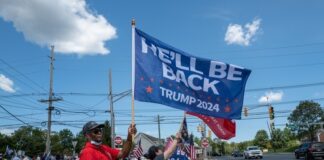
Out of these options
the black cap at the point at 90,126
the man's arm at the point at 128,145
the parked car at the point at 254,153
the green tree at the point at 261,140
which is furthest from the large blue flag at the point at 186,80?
the green tree at the point at 261,140

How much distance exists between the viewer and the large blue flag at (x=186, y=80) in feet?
26.4

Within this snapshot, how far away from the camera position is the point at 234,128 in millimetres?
9969

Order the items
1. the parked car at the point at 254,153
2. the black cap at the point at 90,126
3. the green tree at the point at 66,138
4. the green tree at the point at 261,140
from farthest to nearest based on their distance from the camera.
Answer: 1. the green tree at the point at 66,138
2. the green tree at the point at 261,140
3. the parked car at the point at 254,153
4. the black cap at the point at 90,126

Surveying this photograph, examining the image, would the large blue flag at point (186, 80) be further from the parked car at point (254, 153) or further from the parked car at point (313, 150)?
the parked car at point (254, 153)

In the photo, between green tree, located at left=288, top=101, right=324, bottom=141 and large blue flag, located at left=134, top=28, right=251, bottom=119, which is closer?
large blue flag, located at left=134, top=28, right=251, bottom=119

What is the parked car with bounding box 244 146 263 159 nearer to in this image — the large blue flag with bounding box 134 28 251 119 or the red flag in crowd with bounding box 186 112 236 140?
the red flag in crowd with bounding box 186 112 236 140

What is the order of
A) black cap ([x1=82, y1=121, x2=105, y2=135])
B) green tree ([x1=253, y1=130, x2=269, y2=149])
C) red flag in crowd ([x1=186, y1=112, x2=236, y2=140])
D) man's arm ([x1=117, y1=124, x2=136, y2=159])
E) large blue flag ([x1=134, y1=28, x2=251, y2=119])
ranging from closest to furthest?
1. black cap ([x1=82, y1=121, x2=105, y2=135])
2. man's arm ([x1=117, y1=124, x2=136, y2=159])
3. large blue flag ([x1=134, y1=28, x2=251, y2=119])
4. red flag in crowd ([x1=186, y1=112, x2=236, y2=140])
5. green tree ([x1=253, y1=130, x2=269, y2=149])

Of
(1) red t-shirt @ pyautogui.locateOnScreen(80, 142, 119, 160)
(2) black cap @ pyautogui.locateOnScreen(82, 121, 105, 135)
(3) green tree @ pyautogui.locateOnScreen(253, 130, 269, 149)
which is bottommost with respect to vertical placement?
(1) red t-shirt @ pyautogui.locateOnScreen(80, 142, 119, 160)

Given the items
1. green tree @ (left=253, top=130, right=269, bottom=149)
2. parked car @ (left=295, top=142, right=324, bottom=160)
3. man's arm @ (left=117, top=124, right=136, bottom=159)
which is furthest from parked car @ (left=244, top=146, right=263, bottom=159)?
green tree @ (left=253, top=130, right=269, bottom=149)

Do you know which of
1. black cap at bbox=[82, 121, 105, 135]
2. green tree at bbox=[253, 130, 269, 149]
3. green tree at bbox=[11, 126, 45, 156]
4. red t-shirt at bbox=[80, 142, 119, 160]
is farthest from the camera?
green tree at bbox=[253, 130, 269, 149]

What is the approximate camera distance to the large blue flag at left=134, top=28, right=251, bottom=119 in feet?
26.4

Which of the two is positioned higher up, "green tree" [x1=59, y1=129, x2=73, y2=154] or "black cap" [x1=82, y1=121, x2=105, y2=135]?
"green tree" [x1=59, y1=129, x2=73, y2=154]

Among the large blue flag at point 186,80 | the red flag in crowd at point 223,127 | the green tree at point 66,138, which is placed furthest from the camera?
the green tree at point 66,138

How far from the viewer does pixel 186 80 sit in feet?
27.3
